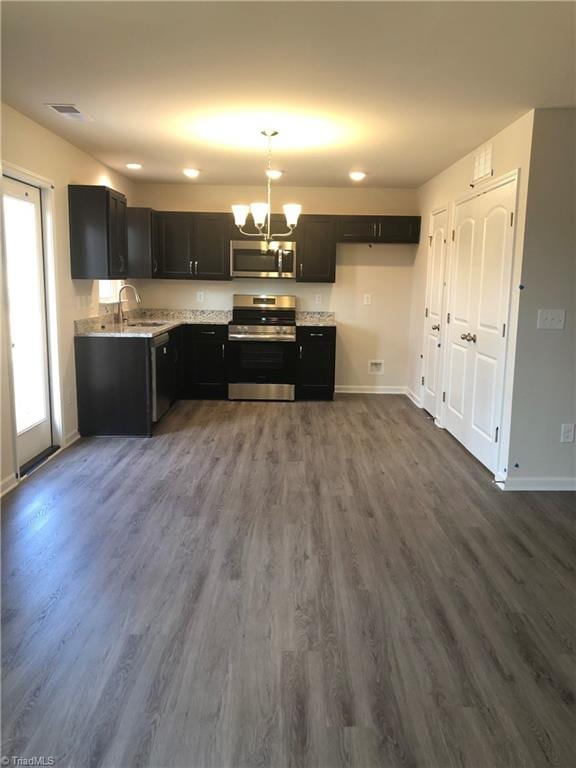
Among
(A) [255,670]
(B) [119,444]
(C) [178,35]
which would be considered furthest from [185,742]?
(B) [119,444]

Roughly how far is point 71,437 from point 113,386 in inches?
22.6

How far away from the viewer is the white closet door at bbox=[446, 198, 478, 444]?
4.76m

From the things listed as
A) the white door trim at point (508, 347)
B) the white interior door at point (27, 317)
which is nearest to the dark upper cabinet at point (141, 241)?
the white interior door at point (27, 317)

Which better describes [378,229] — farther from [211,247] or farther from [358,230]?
[211,247]

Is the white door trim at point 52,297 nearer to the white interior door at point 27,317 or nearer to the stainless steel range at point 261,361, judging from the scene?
the white interior door at point 27,317

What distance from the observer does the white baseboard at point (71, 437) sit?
4780 millimetres

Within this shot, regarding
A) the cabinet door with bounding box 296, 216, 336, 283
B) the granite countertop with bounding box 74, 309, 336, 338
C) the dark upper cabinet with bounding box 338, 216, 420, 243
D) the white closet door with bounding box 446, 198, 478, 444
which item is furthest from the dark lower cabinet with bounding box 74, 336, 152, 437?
the dark upper cabinet with bounding box 338, 216, 420, 243

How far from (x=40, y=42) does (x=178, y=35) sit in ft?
2.27

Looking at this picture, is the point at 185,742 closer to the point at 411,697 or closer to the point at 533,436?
the point at 411,697

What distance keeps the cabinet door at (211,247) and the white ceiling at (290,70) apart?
72.7 inches

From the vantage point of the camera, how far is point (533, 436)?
3893 mm

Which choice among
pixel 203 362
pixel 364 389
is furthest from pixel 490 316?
pixel 203 362

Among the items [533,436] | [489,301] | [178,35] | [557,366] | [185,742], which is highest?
[178,35]

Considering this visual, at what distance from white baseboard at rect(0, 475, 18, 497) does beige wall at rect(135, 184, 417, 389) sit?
3.64m
